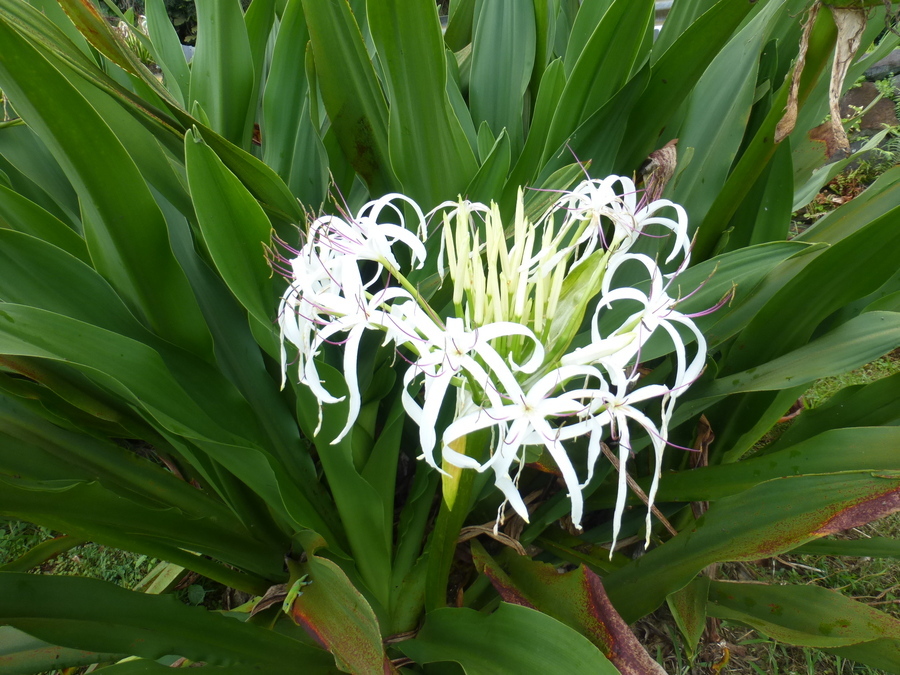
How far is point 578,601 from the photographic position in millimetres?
753

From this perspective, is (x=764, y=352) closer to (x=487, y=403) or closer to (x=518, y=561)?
(x=518, y=561)

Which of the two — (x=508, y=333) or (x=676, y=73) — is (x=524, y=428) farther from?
(x=676, y=73)

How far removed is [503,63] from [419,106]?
0.44 meters

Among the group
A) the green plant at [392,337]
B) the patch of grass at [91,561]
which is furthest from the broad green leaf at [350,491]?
the patch of grass at [91,561]

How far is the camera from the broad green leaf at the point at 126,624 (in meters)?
0.70

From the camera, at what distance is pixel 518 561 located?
3.03 ft

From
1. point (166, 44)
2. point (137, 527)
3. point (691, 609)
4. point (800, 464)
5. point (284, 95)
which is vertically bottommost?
point (691, 609)

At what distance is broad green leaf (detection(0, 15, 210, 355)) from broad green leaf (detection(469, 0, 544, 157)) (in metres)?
0.73

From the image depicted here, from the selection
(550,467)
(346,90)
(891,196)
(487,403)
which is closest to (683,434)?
(550,467)

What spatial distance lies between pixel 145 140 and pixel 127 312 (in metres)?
0.25

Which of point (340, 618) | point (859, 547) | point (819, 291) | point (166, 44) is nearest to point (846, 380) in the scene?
point (859, 547)

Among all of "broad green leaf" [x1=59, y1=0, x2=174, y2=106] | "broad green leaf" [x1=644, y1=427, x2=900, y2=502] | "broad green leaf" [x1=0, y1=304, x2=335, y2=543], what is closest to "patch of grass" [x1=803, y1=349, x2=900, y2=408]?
"broad green leaf" [x1=644, y1=427, x2=900, y2=502]

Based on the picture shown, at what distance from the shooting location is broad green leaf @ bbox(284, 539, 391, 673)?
0.68m

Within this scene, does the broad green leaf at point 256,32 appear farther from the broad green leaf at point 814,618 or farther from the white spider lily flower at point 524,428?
the broad green leaf at point 814,618
